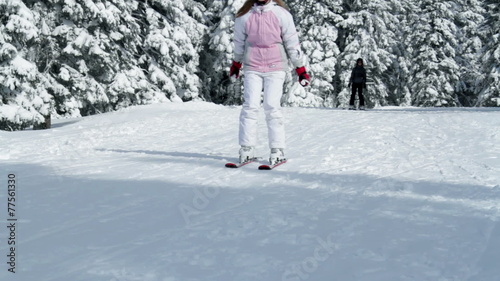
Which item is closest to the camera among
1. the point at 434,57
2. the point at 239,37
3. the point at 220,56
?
the point at 239,37

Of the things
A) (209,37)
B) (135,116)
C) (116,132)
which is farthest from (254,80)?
(209,37)

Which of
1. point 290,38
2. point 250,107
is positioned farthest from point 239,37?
point 250,107

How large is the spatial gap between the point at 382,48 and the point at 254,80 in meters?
25.5

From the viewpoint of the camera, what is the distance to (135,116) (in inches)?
500

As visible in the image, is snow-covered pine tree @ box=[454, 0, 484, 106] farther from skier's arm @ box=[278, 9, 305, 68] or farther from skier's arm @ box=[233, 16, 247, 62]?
skier's arm @ box=[233, 16, 247, 62]

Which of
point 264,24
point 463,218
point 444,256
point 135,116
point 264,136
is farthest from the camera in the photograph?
point 135,116

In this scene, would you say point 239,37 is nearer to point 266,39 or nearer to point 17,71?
point 266,39

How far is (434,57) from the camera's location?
29.1 meters

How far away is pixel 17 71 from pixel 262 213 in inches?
480

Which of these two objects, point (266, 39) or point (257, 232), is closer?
point (257, 232)

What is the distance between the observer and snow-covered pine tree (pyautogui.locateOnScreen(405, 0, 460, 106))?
28844 millimetres

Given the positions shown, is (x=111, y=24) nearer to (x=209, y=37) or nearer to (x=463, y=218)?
(x=209, y=37)

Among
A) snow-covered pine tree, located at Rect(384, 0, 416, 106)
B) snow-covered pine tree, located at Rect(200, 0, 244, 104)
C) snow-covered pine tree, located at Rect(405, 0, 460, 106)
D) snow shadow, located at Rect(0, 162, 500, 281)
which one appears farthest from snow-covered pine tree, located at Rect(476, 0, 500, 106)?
snow shadow, located at Rect(0, 162, 500, 281)

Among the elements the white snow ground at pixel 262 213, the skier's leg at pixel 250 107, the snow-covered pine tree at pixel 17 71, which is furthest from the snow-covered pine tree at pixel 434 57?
the skier's leg at pixel 250 107
